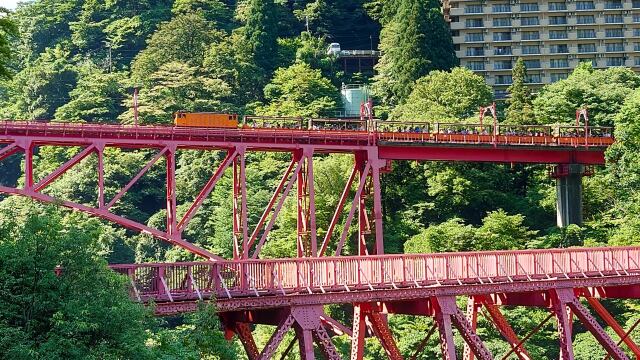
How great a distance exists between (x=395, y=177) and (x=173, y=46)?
33523 mm

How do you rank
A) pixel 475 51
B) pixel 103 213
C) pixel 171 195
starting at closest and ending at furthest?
1. pixel 103 213
2. pixel 171 195
3. pixel 475 51

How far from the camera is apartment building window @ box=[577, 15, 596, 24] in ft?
409

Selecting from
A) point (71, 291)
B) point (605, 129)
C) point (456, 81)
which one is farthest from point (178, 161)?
point (71, 291)

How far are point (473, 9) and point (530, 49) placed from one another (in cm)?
633

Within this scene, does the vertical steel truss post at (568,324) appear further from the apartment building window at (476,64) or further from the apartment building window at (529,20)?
the apartment building window at (529,20)

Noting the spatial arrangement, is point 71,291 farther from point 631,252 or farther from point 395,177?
point 395,177

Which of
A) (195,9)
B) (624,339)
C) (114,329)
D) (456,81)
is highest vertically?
(195,9)

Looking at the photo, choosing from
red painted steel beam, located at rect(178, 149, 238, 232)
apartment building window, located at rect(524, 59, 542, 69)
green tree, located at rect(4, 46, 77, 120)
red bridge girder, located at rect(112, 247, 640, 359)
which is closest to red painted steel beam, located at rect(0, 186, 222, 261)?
red painted steel beam, located at rect(178, 149, 238, 232)

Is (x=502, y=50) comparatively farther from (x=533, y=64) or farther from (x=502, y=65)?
(x=533, y=64)

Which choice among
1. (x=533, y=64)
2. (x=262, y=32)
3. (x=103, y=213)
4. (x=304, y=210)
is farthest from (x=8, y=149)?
(x=533, y=64)

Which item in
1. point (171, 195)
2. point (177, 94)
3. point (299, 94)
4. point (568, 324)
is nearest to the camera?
point (568, 324)

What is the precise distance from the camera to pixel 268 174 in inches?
3620

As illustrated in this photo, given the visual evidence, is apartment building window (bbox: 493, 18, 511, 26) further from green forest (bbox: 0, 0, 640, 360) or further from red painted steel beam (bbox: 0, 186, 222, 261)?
red painted steel beam (bbox: 0, 186, 222, 261)

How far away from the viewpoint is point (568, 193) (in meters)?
75.5
